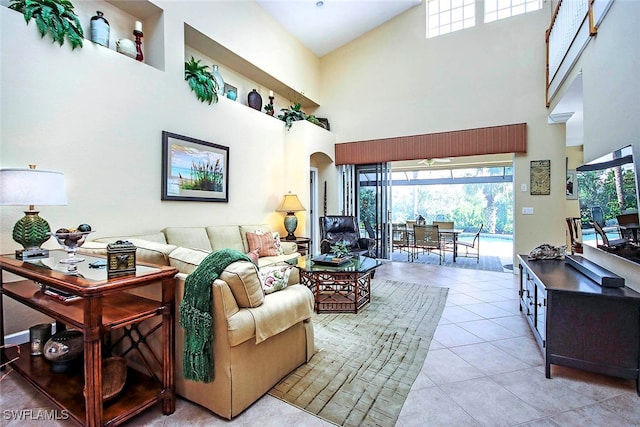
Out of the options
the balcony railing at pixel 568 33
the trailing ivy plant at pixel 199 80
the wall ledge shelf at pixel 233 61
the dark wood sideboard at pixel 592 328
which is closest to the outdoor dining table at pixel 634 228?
the dark wood sideboard at pixel 592 328

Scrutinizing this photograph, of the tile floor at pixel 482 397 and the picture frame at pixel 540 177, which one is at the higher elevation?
the picture frame at pixel 540 177

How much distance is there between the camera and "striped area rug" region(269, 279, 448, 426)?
1.82m

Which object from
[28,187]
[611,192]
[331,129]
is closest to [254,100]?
[331,129]

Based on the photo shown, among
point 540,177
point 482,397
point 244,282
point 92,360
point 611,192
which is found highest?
point 540,177

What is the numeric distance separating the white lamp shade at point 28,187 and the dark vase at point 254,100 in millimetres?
3685

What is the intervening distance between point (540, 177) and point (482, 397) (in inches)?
181

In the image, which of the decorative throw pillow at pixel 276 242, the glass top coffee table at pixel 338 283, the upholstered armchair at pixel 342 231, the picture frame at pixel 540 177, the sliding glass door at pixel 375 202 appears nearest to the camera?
the glass top coffee table at pixel 338 283

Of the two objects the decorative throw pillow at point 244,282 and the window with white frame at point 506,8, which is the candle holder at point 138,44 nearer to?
the decorative throw pillow at point 244,282

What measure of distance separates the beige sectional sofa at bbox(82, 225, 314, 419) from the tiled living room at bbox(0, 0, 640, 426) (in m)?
0.11

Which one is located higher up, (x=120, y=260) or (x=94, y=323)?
(x=120, y=260)

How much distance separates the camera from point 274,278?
222cm

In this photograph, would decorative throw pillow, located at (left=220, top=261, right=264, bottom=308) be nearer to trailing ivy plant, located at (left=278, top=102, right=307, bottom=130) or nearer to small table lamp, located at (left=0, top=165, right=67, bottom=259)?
small table lamp, located at (left=0, top=165, right=67, bottom=259)

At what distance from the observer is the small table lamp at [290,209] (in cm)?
561

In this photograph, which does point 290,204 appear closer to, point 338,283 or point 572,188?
point 338,283
